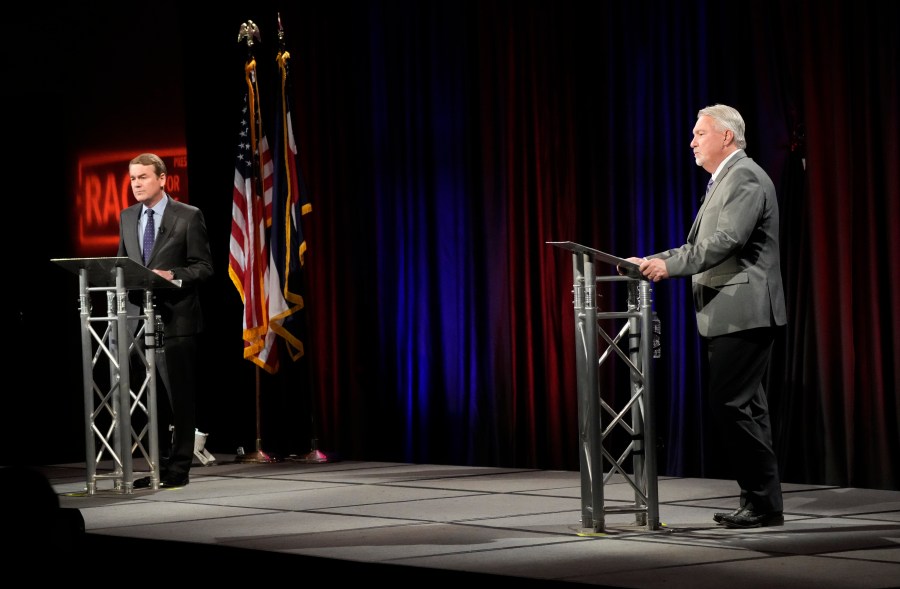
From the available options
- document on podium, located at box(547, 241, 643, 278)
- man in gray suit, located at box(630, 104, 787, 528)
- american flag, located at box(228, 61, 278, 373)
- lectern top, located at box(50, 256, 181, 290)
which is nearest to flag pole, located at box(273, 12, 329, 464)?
american flag, located at box(228, 61, 278, 373)

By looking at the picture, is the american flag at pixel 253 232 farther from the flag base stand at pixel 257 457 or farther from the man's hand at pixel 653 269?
the man's hand at pixel 653 269

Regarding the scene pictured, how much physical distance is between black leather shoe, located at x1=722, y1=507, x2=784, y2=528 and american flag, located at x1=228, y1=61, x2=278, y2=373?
3856 millimetres

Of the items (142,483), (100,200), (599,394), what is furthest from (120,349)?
(100,200)

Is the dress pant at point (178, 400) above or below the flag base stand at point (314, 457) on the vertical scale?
above

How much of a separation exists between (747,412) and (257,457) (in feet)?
13.1

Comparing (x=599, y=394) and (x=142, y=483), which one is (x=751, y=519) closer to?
(x=599, y=394)

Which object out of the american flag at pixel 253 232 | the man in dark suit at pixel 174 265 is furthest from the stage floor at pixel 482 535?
the american flag at pixel 253 232

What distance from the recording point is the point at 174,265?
604 centimetres

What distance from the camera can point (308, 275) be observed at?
7.88 metres

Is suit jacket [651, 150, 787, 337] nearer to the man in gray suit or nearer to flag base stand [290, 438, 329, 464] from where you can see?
the man in gray suit

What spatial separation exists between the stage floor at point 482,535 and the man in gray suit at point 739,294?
0.21 m

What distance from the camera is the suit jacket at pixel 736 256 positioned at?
4219mm

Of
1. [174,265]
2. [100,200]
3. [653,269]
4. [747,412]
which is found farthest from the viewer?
[100,200]

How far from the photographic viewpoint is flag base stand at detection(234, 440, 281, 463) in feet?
24.9
